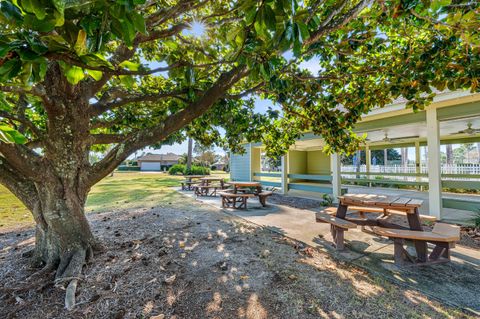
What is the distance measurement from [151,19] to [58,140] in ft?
6.61

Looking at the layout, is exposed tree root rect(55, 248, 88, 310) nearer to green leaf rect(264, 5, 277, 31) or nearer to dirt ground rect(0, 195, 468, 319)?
dirt ground rect(0, 195, 468, 319)

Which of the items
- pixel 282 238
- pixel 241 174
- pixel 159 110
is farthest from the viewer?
pixel 241 174

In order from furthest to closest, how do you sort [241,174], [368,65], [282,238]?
1. [241,174]
2. [282,238]
3. [368,65]

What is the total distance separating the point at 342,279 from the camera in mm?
2607

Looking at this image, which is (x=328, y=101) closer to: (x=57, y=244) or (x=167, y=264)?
(x=167, y=264)

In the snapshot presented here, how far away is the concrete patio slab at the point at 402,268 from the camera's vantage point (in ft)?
7.72

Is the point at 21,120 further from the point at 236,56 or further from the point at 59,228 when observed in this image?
the point at 236,56

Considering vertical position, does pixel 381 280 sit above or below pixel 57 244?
below

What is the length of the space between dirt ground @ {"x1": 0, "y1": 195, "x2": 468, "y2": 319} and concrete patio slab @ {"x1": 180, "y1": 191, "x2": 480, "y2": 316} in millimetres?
253

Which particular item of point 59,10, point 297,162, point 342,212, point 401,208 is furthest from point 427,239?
point 297,162

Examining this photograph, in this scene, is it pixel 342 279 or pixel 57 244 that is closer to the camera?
pixel 342 279

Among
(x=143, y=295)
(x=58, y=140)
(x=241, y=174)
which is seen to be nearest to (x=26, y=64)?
(x=58, y=140)

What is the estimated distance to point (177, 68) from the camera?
2674 millimetres

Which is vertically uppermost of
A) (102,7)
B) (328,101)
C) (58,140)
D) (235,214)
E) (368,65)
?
(368,65)
